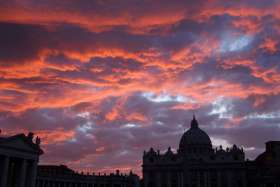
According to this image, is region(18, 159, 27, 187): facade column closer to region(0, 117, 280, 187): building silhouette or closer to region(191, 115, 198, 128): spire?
region(0, 117, 280, 187): building silhouette

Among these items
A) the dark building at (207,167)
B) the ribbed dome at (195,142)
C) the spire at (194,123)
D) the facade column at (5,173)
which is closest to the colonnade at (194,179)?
the dark building at (207,167)

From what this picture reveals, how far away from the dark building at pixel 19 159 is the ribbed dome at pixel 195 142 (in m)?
86.8

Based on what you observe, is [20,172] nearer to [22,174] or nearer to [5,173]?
[22,174]

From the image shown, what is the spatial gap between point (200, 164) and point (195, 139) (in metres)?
20.6

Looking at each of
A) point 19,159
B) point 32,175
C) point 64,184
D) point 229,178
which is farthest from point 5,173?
point 229,178

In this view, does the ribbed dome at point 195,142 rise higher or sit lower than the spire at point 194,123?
lower

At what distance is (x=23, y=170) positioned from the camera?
3135 inches

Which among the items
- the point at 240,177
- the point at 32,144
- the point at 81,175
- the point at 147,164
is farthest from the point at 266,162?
the point at 32,144

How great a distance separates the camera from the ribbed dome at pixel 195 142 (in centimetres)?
16012

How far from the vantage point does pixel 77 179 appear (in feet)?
396

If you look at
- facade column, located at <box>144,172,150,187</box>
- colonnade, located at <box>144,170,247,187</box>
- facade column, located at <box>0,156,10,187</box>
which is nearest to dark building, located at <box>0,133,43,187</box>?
facade column, located at <box>0,156,10,187</box>

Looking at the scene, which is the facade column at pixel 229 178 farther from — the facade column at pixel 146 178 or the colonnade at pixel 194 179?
the facade column at pixel 146 178

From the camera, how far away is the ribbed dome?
160 meters

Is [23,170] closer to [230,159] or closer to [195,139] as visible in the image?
[230,159]
